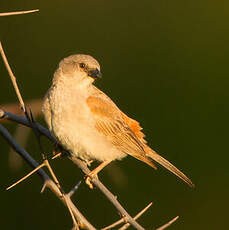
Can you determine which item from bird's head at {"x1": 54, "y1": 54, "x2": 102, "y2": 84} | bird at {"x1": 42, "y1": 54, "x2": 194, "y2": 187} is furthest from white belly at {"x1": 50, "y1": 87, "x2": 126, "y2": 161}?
bird's head at {"x1": 54, "y1": 54, "x2": 102, "y2": 84}

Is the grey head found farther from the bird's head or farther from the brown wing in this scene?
the brown wing

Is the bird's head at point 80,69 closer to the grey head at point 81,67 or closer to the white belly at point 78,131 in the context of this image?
the grey head at point 81,67

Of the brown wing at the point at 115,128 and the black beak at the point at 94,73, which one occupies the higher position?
the black beak at the point at 94,73

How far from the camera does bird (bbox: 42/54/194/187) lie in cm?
338

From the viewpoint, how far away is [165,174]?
492cm

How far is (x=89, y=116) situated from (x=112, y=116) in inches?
12.6

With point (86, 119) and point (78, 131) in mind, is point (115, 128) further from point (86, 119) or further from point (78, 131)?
point (78, 131)

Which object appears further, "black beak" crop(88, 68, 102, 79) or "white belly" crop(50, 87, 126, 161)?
"black beak" crop(88, 68, 102, 79)

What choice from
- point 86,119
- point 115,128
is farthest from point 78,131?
point 115,128

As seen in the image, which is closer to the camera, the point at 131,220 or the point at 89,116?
the point at 131,220

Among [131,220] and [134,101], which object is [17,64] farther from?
[131,220]

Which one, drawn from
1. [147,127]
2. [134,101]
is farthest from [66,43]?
[147,127]

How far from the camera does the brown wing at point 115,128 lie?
3.63 meters

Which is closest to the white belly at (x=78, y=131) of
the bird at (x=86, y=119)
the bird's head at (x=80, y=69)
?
the bird at (x=86, y=119)
